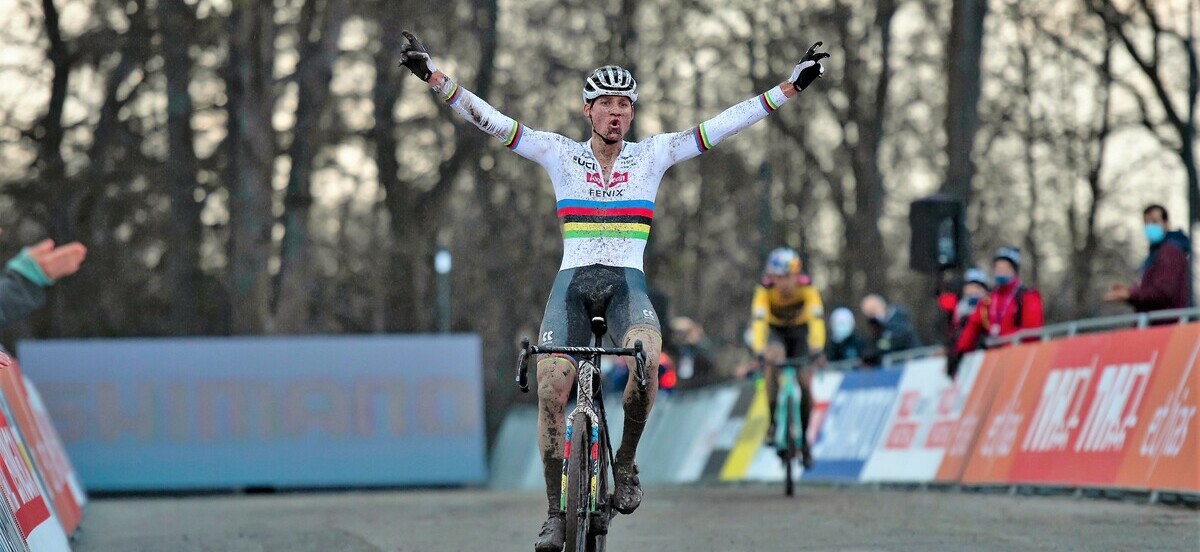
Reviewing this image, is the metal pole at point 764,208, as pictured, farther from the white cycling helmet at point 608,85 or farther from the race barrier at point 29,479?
the white cycling helmet at point 608,85

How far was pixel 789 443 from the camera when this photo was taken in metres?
17.6

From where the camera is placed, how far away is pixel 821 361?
56.4 ft

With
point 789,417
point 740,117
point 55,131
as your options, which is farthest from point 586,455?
point 55,131

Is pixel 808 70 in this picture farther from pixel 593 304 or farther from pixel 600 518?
pixel 600 518

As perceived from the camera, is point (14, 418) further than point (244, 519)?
No

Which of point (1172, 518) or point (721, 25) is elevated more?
point (721, 25)

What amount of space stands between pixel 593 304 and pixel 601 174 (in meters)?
0.64

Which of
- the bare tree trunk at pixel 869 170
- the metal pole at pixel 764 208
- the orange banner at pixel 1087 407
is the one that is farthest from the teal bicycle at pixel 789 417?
the bare tree trunk at pixel 869 170

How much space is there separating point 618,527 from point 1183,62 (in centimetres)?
2263

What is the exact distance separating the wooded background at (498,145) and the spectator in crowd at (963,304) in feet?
20.6

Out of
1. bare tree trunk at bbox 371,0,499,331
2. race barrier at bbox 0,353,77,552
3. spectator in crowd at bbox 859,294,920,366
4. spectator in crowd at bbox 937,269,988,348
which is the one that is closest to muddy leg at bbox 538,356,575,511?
race barrier at bbox 0,353,77,552

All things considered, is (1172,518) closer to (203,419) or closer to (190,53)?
(203,419)

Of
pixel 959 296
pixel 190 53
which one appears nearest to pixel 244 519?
pixel 959 296

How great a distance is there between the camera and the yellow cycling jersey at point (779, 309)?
693 inches
